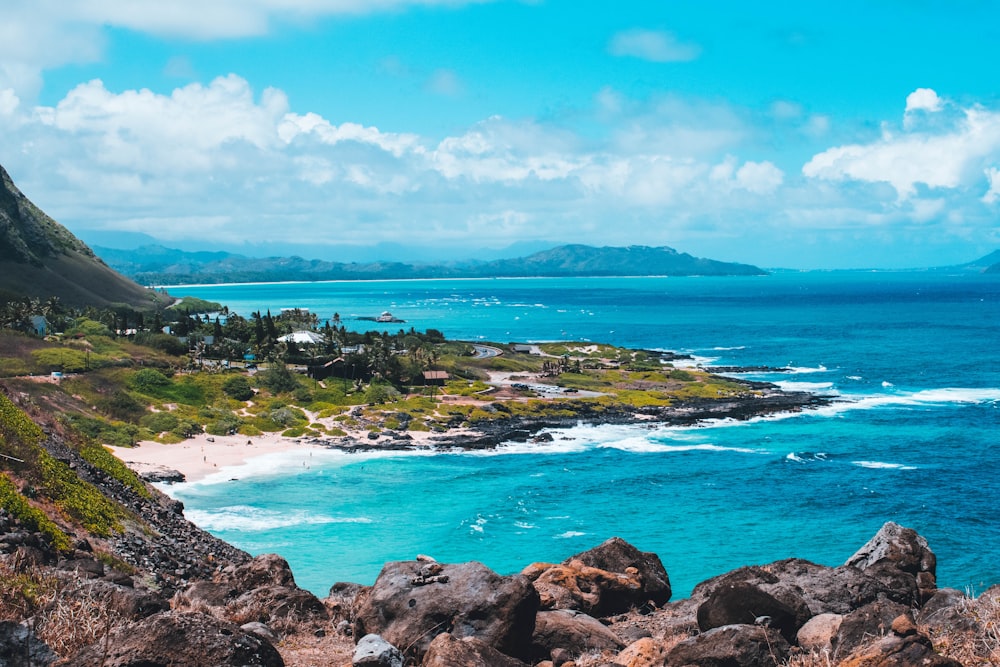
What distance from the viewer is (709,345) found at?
154125 millimetres

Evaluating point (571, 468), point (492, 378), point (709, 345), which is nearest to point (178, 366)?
point (492, 378)

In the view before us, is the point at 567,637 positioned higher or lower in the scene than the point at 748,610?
lower

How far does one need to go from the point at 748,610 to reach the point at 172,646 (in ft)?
33.0

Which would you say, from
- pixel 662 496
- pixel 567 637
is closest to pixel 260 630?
pixel 567 637

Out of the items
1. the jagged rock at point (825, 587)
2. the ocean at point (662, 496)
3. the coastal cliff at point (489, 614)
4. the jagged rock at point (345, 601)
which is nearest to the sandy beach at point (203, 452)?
the ocean at point (662, 496)

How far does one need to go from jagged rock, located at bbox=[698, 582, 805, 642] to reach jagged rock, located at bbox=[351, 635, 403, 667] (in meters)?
6.08

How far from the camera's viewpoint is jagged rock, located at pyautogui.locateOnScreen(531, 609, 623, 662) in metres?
15.1

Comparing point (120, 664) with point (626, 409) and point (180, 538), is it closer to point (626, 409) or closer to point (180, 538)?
point (180, 538)

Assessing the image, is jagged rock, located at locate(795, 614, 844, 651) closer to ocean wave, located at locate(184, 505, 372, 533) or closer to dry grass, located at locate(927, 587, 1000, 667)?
dry grass, located at locate(927, 587, 1000, 667)

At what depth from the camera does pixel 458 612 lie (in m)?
14.8

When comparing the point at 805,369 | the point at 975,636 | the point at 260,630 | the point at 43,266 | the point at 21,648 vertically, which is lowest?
the point at 805,369

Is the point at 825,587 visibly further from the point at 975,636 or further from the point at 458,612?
the point at 458,612

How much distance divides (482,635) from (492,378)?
9454cm

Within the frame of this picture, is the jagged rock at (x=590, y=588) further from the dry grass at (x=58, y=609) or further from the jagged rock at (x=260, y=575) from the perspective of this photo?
the dry grass at (x=58, y=609)
